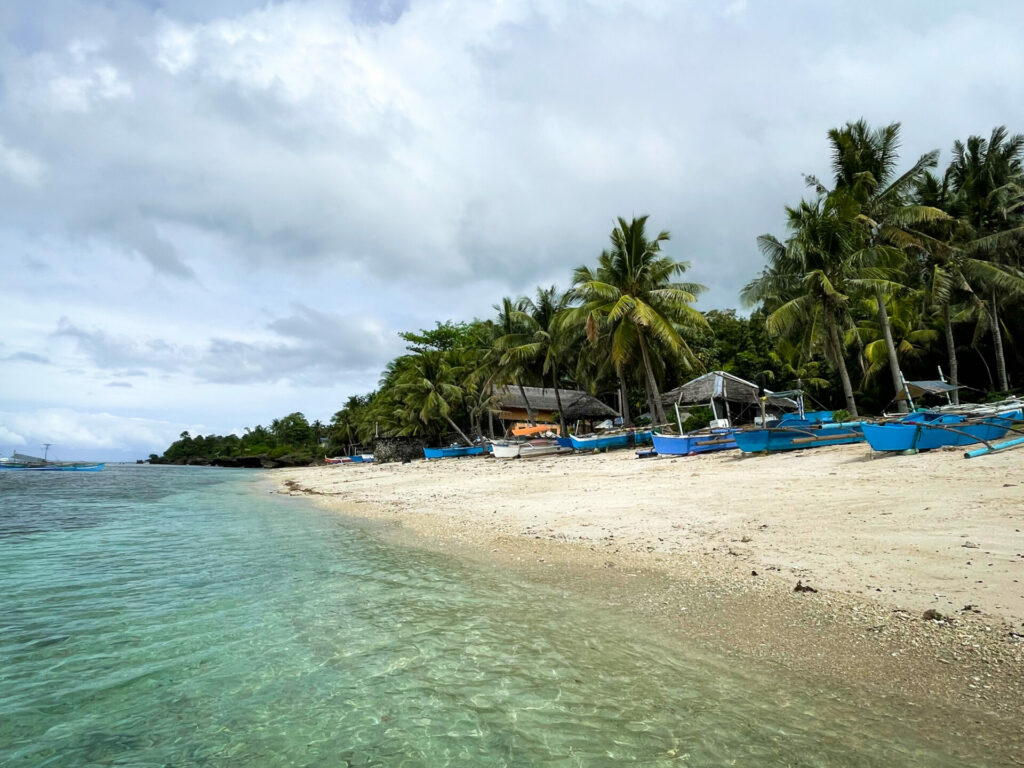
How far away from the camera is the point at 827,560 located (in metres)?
6.17

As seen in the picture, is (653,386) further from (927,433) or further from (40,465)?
(40,465)

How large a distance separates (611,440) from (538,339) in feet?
26.3

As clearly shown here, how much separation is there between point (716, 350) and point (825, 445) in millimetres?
19731

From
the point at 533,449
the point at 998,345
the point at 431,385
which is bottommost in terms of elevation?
the point at 533,449

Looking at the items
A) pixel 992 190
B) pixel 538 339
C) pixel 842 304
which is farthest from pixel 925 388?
pixel 538 339

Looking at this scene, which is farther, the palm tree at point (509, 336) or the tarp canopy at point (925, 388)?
the palm tree at point (509, 336)

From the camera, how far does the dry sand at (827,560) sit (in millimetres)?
3877

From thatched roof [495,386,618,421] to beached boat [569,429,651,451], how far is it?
6316mm

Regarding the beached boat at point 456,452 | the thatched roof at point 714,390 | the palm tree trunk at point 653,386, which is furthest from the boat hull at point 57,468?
the thatched roof at point 714,390

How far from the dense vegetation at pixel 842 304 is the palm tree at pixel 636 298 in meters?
0.08

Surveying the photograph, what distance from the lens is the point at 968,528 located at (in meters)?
6.34

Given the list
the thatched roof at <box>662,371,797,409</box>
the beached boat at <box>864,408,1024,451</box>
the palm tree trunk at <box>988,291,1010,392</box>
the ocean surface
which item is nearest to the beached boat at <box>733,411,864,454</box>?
the beached boat at <box>864,408,1024,451</box>

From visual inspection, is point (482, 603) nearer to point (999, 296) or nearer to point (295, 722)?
point (295, 722)

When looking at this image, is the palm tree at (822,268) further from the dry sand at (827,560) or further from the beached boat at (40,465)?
the beached boat at (40,465)
